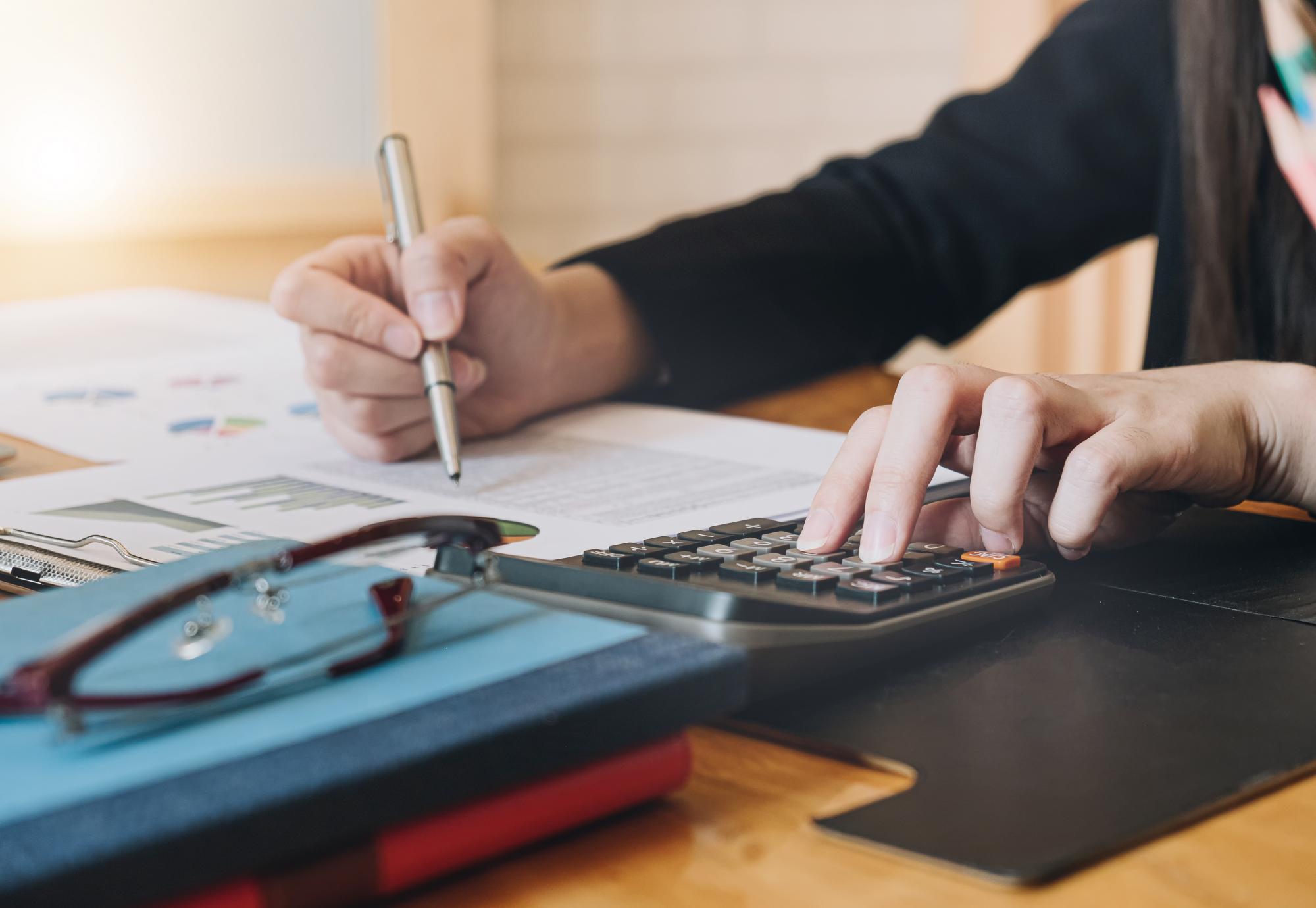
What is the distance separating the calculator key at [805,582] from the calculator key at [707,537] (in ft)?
0.17

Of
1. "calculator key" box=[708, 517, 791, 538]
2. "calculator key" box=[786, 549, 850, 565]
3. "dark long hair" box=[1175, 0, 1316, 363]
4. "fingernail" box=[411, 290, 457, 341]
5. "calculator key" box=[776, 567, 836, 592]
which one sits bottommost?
"calculator key" box=[776, 567, 836, 592]

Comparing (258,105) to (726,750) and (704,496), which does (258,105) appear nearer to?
(704,496)

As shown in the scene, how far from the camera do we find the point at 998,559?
480 mm

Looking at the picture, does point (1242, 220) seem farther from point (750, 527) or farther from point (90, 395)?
point (90, 395)

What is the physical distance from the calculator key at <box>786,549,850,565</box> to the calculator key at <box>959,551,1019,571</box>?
44 mm

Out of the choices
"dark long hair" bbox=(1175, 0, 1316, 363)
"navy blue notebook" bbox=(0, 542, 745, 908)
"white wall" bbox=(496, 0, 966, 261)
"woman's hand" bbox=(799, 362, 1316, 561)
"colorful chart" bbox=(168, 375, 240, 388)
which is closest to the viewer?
"navy blue notebook" bbox=(0, 542, 745, 908)

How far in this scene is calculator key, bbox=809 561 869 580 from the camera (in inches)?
17.3

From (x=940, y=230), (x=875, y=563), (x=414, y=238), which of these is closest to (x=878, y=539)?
(x=875, y=563)

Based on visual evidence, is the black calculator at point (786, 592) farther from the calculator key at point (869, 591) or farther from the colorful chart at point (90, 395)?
the colorful chart at point (90, 395)

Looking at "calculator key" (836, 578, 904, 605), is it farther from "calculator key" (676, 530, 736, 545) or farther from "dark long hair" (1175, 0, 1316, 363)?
"dark long hair" (1175, 0, 1316, 363)

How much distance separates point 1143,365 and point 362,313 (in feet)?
1.67

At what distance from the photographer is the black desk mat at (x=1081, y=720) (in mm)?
317

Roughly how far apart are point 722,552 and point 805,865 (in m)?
0.16

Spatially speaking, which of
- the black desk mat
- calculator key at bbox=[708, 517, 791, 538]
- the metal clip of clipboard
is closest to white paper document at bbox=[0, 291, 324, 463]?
the metal clip of clipboard
